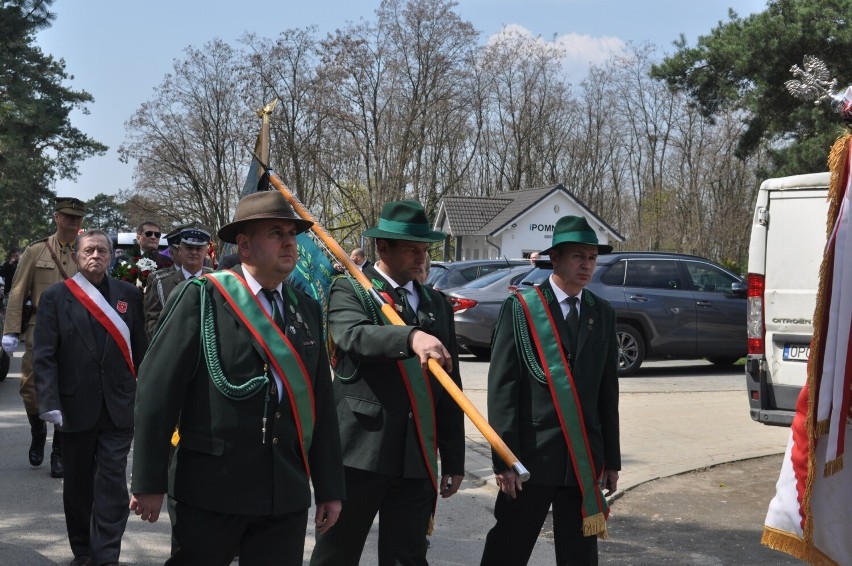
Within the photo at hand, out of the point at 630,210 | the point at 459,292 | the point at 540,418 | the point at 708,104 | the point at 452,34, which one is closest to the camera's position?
the point at 540,418

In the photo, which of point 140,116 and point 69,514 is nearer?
point 69,514

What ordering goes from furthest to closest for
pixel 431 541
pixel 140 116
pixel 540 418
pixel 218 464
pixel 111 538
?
pixel 140 116 → pixel 431 541 → pixel 111 538 → pixel 540 418 → pixel 218 464

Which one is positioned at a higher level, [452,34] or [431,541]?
[452,34]

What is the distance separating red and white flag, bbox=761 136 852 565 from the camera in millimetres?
3547

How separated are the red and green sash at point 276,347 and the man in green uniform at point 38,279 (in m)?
4.93

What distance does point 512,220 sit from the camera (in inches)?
1909

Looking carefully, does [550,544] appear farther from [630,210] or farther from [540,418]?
[630,210]

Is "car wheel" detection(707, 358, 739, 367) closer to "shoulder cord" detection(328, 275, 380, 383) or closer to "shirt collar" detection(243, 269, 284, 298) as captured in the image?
"shoulder cord" detection(328, 275, 380, 383)

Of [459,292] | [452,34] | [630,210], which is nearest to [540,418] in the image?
[459,292]

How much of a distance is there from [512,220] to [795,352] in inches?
1574

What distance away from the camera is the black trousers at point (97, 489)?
18.9ft

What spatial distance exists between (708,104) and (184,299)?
725 inches

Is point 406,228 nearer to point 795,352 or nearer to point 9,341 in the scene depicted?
point 9,341

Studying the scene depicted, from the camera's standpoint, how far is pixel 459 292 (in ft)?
57.1
